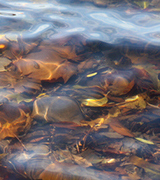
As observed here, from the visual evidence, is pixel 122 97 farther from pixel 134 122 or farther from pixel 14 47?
pixel 14 47

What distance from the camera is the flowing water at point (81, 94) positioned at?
113 cm

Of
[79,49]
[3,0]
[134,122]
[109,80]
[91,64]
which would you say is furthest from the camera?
[3,0]

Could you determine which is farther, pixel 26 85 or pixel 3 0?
pixel 3 0

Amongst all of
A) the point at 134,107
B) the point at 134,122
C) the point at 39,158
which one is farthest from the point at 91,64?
the point at 39,158

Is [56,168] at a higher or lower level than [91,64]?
lower

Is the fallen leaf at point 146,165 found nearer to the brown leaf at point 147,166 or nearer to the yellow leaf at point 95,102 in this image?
A: the brown leaf at point 147,166

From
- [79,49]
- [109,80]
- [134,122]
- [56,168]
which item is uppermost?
[79,49]

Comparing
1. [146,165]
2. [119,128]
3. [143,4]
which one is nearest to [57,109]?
[119,128]

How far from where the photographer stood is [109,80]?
1.62 metres

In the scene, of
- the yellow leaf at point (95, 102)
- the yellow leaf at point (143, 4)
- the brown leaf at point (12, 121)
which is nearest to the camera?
the brown leaf at point (12, 121)

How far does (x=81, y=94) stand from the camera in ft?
4.99

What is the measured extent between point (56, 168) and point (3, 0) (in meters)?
2.66

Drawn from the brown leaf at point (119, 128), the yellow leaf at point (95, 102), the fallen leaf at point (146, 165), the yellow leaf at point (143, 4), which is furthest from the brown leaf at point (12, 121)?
the yellow leaf at point (143, 4)

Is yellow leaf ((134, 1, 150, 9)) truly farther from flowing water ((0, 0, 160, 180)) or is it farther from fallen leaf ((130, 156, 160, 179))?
fallen leaf ((130, 156, 160, 179))
